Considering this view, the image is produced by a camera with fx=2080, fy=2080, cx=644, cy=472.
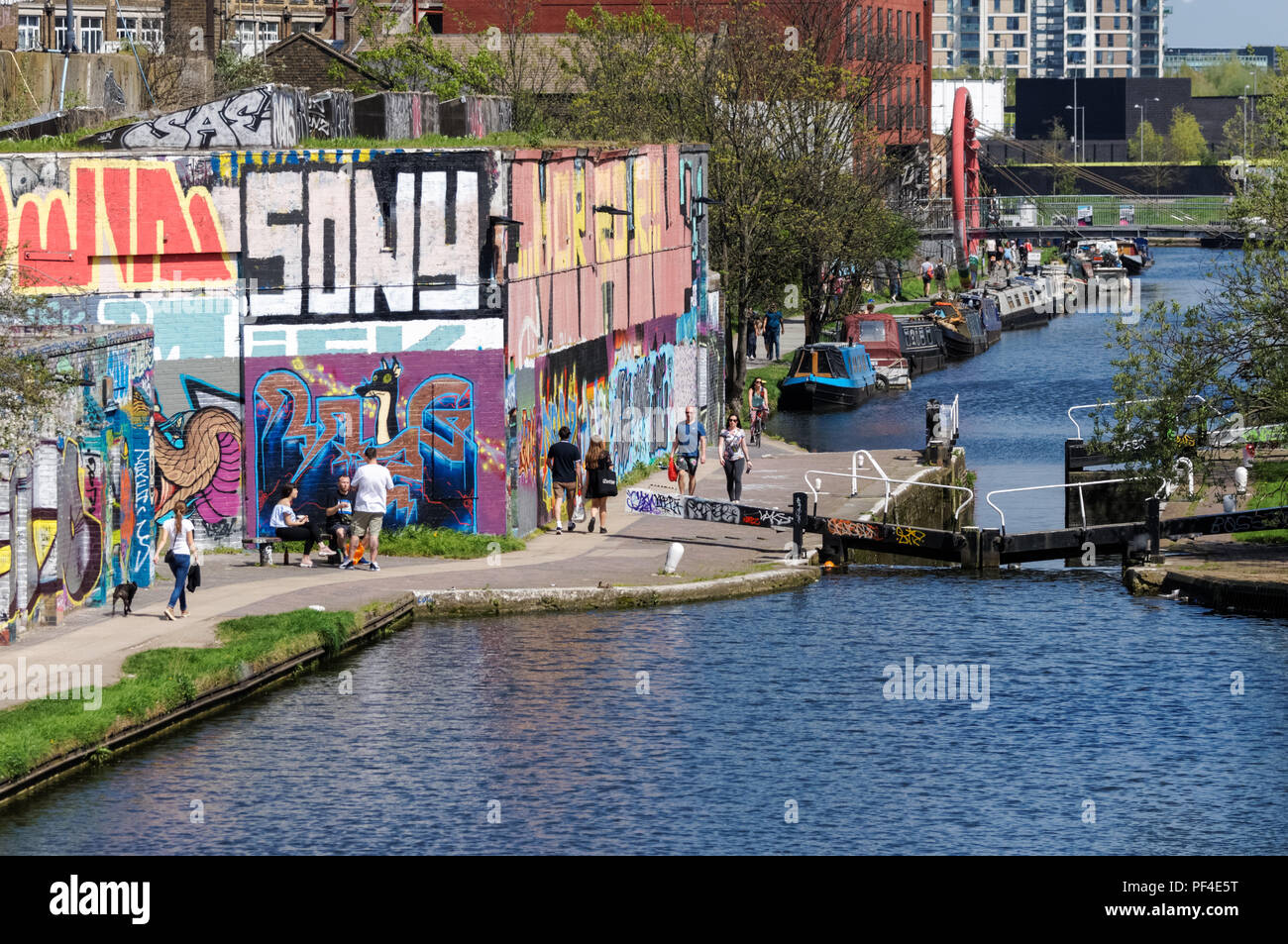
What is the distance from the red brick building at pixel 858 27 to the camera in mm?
73938

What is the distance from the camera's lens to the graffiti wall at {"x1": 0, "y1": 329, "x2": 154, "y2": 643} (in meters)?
24.7

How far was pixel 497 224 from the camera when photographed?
31.9 meters

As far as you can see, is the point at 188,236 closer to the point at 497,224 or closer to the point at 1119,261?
the point at 497,224

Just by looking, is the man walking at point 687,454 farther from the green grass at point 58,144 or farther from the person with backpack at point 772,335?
the person with backpack at point 772,335

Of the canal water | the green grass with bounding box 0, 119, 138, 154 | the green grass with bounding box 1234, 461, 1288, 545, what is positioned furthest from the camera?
the green grass with bounding box 1234, 461, 1288, 545

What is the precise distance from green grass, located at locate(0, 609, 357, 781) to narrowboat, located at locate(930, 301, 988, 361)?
195 feet

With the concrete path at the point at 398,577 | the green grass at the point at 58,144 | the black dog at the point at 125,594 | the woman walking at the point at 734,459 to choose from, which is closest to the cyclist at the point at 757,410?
the concrete path at the point at 398,577

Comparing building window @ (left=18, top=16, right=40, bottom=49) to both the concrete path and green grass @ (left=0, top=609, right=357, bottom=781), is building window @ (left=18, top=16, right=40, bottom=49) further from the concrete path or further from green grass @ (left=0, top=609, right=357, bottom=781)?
green grass @ (left=0, top=609, right=357, bottom=781)

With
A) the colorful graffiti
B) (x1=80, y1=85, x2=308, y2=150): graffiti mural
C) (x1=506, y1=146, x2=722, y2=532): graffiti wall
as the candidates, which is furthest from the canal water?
(x1=80, y1=85, x2=308, y2=150): graffiti mural

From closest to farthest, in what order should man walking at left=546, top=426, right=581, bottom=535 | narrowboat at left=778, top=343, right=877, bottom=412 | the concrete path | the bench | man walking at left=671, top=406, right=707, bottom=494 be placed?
the concrete path, the bench, man walking at left=546, top=426, right=581, bottom=535, man walking at left=671, top=406, right=707, bottom=494, narrowboat at left=778, top=343, right=877, bottom=412

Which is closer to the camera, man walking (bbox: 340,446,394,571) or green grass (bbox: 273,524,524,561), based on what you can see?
man walking (bbox: 340,446,394,571)

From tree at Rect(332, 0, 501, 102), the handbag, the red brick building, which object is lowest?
the handbag

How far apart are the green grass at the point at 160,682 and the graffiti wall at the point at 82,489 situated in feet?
7.66

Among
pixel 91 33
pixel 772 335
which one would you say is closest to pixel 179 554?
pixel 772 335
